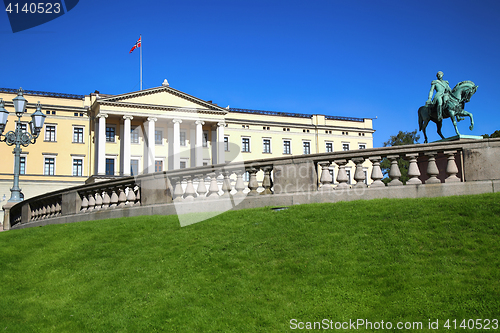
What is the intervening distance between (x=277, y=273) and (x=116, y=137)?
62654mm

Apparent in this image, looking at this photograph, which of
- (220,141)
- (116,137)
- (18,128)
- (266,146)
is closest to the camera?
(18,128)

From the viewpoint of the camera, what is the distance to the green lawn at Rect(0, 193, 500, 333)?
5668 mm

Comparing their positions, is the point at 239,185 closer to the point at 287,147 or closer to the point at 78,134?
the point at 78,134

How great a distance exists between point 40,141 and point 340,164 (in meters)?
60.7

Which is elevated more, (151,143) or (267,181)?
(151,143)

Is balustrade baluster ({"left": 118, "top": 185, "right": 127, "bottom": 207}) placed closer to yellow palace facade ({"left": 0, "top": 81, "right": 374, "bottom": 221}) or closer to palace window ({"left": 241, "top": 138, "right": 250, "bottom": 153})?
yellow palace facade ({"left": 0, "top": 81, "right": 374, "bottom": 221})

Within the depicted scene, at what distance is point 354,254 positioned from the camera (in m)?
6.89

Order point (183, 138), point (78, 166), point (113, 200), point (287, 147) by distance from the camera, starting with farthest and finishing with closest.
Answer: point (287, 147) < point (183, 138) < point (78, 166) < point (113, 200)

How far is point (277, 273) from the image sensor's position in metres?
6.81

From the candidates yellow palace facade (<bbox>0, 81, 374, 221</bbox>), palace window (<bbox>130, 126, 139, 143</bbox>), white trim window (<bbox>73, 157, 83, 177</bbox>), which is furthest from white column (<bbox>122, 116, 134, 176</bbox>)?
white trim window (<bbox>73, 157, 83, 177</bbox>)

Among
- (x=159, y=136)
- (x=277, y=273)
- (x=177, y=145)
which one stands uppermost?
(x=159, y=136)

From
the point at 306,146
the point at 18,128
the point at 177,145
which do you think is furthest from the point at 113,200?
the point at 306,146

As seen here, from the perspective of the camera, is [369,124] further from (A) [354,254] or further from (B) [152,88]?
(A) [354,254]

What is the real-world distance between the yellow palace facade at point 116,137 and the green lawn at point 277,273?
175 ft
